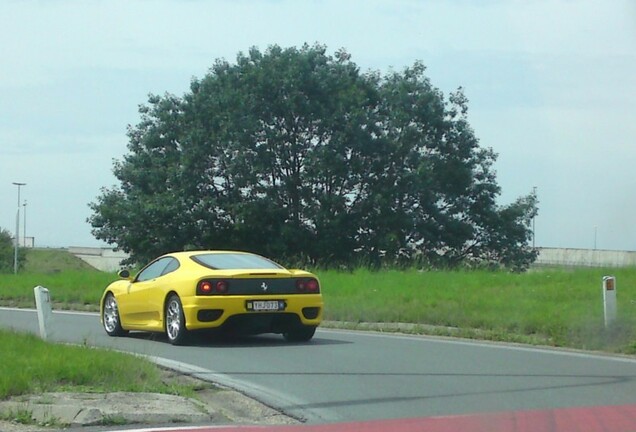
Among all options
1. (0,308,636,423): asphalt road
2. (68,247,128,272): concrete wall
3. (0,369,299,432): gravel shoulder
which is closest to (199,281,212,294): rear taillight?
(0,308,636,423): asphalt road

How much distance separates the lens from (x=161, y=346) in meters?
15.1

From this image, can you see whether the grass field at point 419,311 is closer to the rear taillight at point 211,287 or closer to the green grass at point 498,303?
the green grass at point 498,303

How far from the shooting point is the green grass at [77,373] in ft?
32.2

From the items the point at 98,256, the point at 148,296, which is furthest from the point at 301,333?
the point at 98,256

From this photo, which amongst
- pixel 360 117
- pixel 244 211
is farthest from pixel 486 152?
pixel 244 211

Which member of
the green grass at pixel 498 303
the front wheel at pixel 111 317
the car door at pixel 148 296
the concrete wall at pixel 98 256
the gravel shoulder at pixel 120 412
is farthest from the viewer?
the concrete wall at pixel 98 256

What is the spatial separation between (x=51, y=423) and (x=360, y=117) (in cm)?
3977

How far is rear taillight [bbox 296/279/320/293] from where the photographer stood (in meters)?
15.4

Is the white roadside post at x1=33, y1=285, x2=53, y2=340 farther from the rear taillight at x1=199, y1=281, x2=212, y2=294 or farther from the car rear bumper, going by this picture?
the rear taillight at x1=199, y1=281, x2=212, y2=294

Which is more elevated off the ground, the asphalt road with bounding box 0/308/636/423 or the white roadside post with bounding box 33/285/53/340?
the white roadside post with bounding box 33/285/53/340

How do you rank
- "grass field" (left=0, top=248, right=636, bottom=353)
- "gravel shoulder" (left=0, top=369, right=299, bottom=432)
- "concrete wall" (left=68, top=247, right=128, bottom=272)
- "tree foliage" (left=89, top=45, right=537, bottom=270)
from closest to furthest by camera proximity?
"gravel shoulder" (left=0, top=369, right=299, bottom=432), "grass field" (left=0, top=248, right=636, bottom=353), "tree foliage" (left=89, top=45, right=537, bottom=270), "concrete wall" (left=68, top=247, right=128, bottom=272)

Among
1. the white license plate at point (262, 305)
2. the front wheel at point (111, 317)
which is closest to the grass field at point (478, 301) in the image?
the white license plate at point (262, 305)

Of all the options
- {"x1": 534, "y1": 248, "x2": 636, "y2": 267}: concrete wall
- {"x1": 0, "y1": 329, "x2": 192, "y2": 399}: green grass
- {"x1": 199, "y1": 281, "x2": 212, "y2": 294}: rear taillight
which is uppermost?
{"x1": 534, "y1": 248, "x2": 636, "y2": 267}: concrete wall

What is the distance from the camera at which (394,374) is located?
38.7 ft
